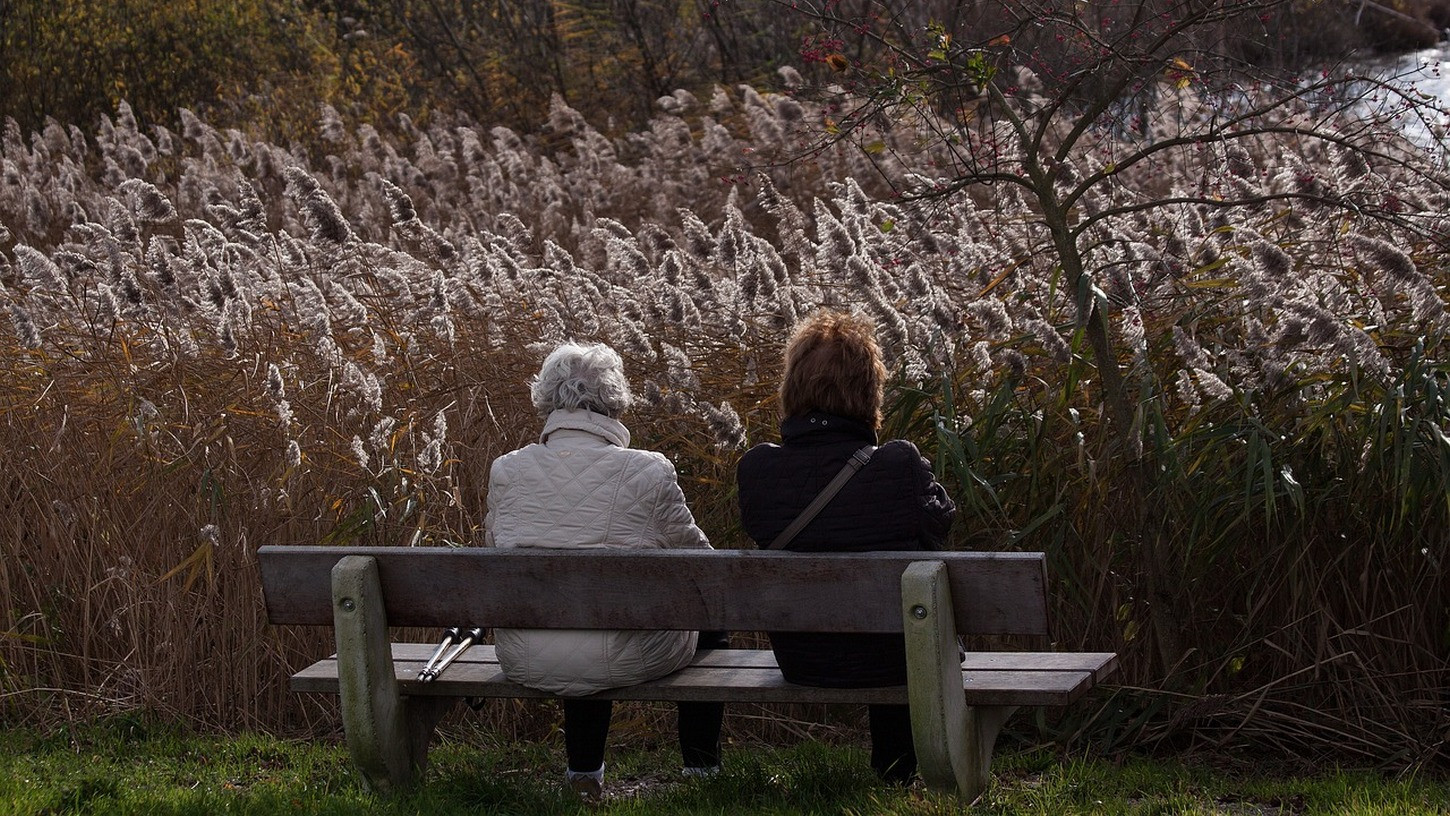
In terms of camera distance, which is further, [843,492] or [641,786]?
[641,786]

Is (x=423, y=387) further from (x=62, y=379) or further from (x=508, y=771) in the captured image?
(x=508, y=771)

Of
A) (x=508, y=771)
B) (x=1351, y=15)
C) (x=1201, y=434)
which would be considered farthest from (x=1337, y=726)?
(x=1351, y=15)

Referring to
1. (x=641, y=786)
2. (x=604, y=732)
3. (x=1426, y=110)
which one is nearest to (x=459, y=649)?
(x=604, y=732)

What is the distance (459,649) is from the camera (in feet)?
15.4

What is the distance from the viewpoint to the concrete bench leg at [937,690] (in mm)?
3846

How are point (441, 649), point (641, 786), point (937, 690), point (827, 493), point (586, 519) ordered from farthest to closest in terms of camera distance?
point (641, 786)
point (441, 649)
point (586, 519)
point (827, 493)
point (937, 690)

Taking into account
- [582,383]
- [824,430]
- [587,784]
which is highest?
[582,383]

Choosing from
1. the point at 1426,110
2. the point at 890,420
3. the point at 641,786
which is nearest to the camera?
the point at 641,786

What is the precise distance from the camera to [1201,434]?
16.3 ft

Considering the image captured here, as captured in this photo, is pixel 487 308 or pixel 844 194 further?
pixel 844 194

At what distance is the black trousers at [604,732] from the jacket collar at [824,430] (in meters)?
0.75

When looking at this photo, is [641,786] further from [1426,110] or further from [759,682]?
[1426,110]

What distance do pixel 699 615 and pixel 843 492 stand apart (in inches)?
18.3

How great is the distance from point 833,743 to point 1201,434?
1454 millimetres
